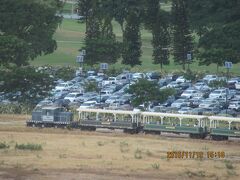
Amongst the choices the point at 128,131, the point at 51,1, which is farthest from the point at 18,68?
the point at 128,131

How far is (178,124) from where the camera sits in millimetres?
55125

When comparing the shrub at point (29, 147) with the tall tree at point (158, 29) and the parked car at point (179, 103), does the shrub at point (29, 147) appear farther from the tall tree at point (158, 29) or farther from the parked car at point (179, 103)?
the tall tree at point (158, 29)

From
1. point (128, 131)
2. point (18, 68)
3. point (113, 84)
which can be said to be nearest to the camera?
point (128, 131)

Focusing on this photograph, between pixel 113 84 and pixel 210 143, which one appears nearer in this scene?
pixel 210 143

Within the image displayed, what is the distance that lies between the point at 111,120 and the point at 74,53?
2715 inches

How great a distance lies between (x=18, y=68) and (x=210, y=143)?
2988 centimetres

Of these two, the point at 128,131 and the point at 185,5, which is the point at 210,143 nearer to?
the point at 128,131

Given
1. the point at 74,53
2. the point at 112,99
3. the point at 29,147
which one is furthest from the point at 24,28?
the point at 74,53

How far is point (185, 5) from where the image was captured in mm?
100562

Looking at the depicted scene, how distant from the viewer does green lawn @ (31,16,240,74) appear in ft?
365

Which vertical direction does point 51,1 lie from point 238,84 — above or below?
above

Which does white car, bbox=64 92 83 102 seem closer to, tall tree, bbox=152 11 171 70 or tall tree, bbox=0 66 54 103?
tall tree, bbox=0 66 54 103
